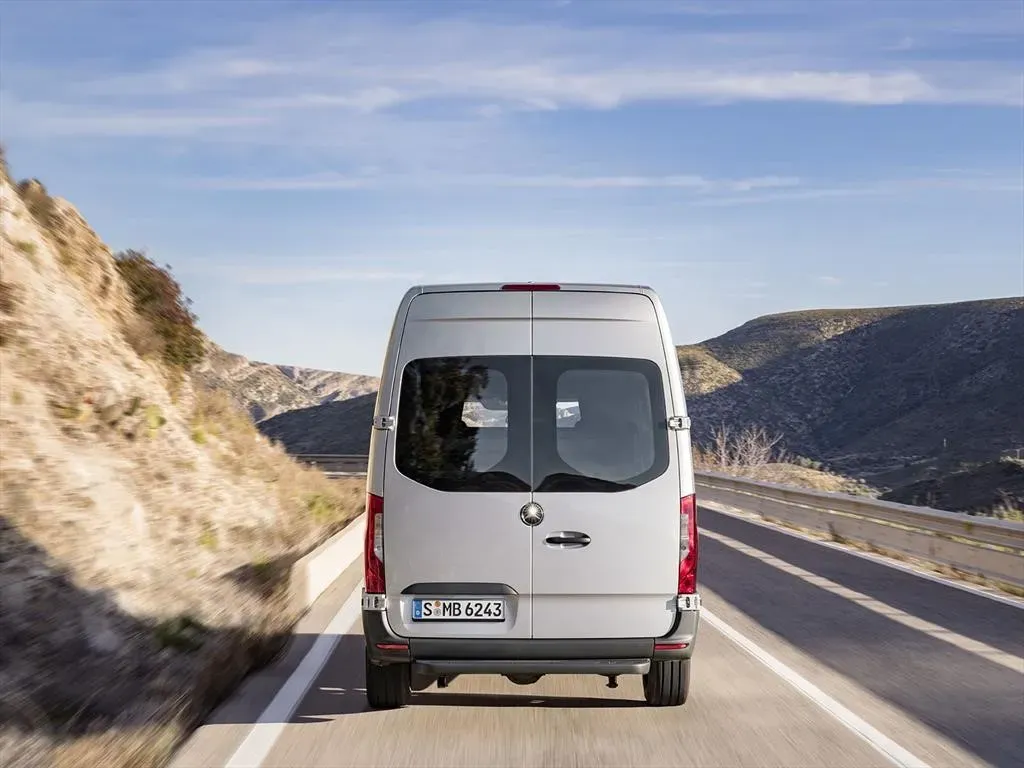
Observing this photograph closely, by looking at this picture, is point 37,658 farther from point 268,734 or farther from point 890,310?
point 890,310

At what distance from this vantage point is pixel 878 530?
52.5 feet

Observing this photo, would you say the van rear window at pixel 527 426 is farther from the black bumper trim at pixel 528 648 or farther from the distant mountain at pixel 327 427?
the distant mountain at pixel 327 427

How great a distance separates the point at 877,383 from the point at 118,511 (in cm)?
9897

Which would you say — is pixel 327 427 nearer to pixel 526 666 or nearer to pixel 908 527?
pixel 908 527

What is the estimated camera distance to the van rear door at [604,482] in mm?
6422

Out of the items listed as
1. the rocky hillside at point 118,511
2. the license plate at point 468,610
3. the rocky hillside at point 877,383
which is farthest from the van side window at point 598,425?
the rocky hillside at point 877,383

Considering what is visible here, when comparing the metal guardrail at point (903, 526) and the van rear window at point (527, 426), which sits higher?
the van rear window at point (527, 426)

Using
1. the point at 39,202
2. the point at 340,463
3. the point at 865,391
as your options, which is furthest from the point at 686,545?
the point at 865,391

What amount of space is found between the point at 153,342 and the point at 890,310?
114338 millimetres

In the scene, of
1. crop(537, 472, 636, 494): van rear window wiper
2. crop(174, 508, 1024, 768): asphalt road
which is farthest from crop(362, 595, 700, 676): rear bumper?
crop(537, 472, 636, 494): van rear window wiper

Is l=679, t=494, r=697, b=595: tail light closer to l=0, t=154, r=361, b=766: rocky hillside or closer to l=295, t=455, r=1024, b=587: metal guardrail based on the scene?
l=0, t=154, r=361, b=766: rocky hillside

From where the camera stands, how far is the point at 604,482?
21.2 feet

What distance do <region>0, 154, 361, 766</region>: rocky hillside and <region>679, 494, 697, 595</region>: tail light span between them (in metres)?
2.72

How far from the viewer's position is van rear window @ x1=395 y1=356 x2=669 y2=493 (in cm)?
647
